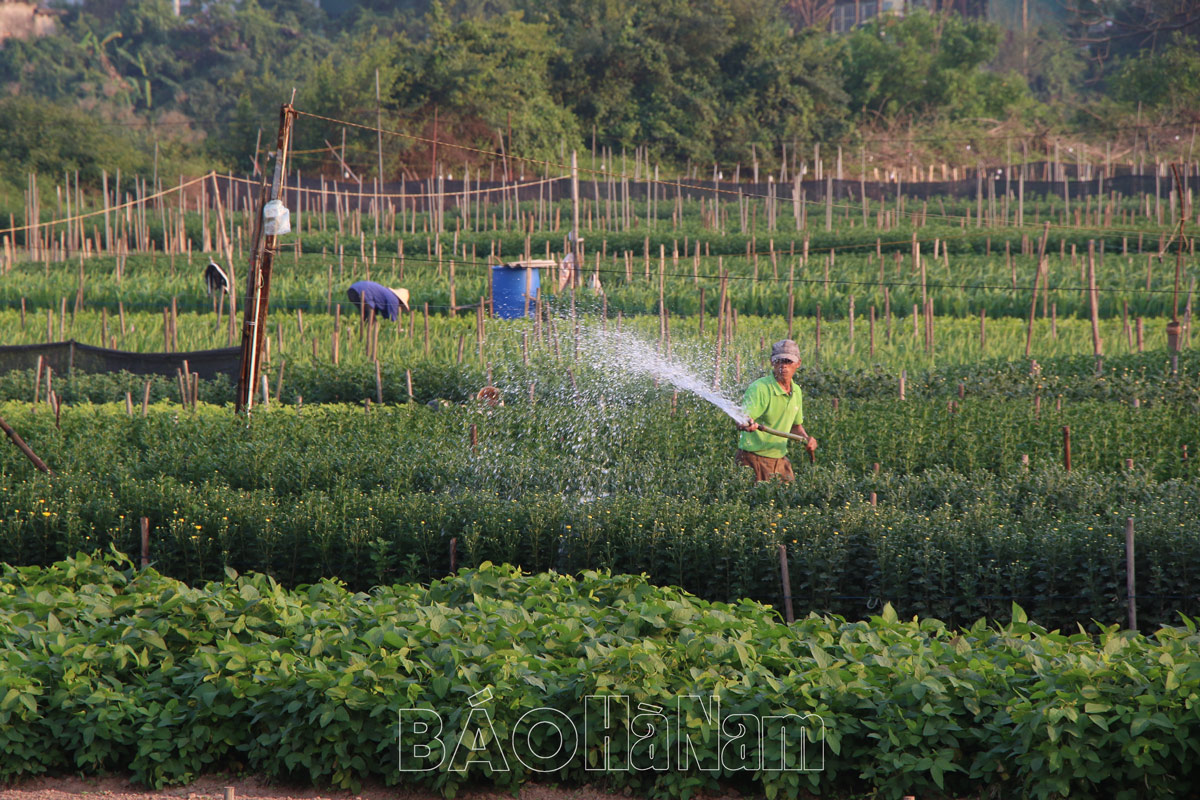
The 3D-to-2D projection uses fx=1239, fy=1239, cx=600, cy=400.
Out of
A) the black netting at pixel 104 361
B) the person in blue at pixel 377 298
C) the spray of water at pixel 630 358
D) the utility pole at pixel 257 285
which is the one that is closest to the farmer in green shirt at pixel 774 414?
the spray of water at pixel 630 358

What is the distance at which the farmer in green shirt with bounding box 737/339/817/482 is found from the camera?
8.98 m

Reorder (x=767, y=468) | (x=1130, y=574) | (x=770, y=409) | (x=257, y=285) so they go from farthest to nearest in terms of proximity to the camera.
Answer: (x=257, y=285) < (x=767, y=468) < (x=770, y=409) < (x=1130, y=574)

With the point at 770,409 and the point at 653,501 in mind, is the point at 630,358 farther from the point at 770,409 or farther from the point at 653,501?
the point at 653,501

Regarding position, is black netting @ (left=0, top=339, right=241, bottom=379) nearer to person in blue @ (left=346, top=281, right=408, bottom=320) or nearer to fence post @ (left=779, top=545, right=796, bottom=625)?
person in blue @ (left=346, top=281, right=408, bottom=320)

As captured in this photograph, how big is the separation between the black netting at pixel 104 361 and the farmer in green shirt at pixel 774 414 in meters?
8.67

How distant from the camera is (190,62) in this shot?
185ft

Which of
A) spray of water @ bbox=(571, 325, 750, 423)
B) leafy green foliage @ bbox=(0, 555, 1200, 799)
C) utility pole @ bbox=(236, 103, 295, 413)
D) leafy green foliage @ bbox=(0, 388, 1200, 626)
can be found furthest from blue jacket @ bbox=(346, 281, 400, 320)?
leafy green foliage @ bbox=(0, 555, 1200, 799)

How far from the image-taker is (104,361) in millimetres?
16078

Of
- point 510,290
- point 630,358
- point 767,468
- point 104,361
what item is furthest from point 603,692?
point 510,290

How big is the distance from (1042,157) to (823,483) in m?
41.4

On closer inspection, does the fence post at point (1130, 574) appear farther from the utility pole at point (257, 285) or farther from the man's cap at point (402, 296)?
the man's cap at point (402, 296)

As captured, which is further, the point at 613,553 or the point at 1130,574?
the point at 613,553

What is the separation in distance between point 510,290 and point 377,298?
7.89 ft

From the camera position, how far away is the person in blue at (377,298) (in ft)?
62.7
